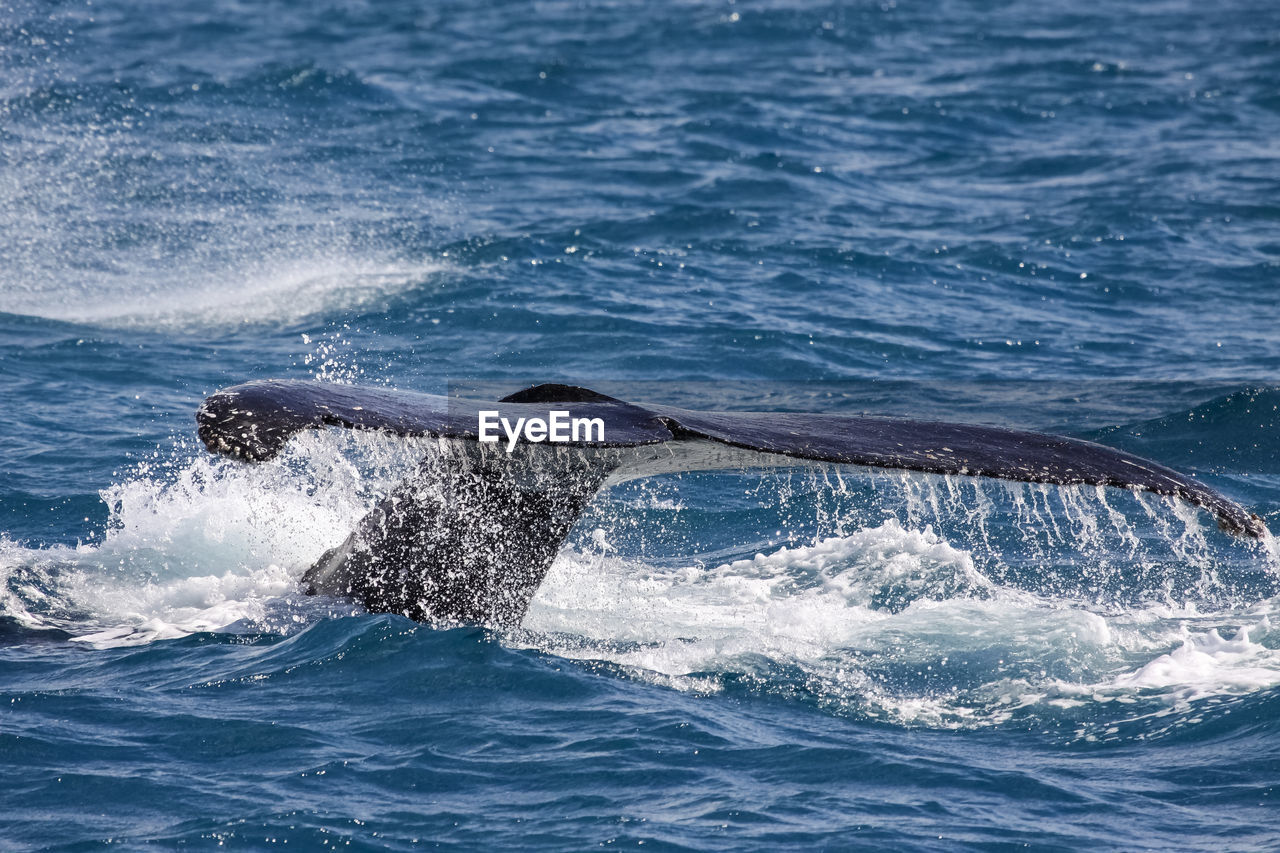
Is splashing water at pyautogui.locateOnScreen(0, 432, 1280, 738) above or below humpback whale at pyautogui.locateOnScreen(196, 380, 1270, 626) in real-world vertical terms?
below

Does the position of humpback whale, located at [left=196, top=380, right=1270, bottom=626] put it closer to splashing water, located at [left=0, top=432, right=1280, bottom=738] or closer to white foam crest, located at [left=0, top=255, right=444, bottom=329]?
splashing water, located at [left=0, top=432, right=1280, bottom=738]

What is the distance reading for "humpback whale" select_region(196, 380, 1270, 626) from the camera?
15.3 ft

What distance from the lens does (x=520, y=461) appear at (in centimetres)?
597

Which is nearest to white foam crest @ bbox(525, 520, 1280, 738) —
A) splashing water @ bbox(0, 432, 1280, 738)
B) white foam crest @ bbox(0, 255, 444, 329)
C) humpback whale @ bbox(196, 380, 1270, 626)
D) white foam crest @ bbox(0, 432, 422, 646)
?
splashing water @ bbox(0, 432, 1280, 738)

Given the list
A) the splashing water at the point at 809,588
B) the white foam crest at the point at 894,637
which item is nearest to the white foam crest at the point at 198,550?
the splashing water at the point at 809,588

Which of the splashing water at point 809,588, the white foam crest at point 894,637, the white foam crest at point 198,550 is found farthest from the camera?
the white foam crest at point 198,550

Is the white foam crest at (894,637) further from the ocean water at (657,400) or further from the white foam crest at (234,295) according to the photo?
the white foam crest at (234,295)

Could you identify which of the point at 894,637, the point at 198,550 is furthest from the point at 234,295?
the point at 894,637

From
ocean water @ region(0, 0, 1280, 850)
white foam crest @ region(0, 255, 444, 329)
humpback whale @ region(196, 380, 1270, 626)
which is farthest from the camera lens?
white foam crest @ region(0, 255, 444, 329)

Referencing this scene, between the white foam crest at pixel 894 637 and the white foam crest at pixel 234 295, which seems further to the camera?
the white foam crest at pixel 234 295

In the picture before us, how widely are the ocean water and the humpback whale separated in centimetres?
18

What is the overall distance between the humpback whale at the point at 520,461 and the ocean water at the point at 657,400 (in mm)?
185

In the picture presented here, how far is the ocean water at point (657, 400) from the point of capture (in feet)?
18.3

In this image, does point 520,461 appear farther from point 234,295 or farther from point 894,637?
point 234,295
